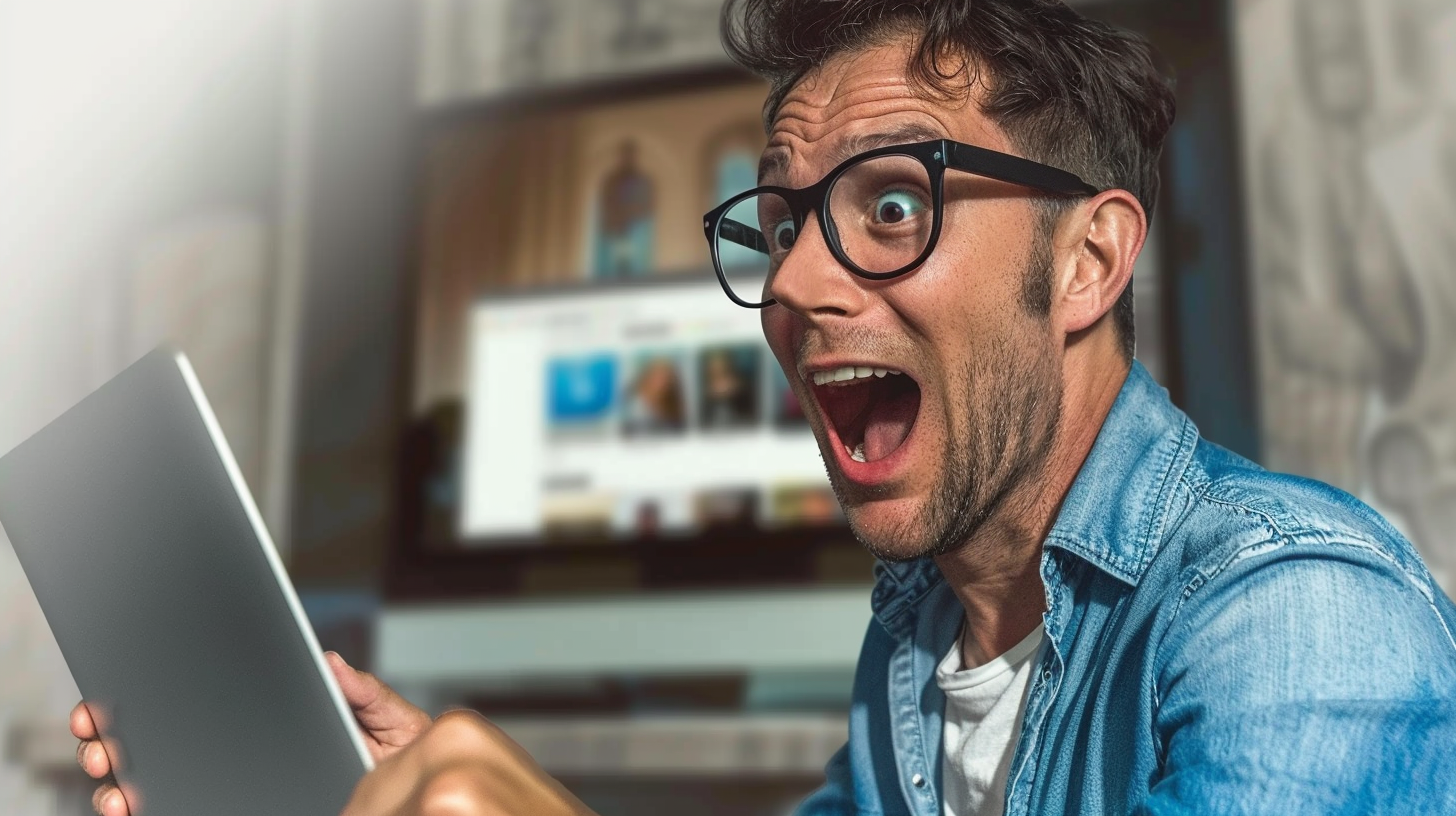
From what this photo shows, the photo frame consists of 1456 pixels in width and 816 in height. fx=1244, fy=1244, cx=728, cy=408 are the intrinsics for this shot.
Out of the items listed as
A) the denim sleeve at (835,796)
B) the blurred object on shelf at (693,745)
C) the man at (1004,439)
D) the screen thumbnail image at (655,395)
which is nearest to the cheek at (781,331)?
the man at (1004,439)

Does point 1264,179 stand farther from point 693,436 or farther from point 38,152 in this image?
point 38,152

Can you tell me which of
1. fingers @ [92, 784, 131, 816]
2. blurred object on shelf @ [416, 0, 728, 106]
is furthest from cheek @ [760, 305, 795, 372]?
blurred object on shelf @ [416, 0, 728, 106]

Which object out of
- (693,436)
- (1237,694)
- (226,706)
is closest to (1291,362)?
(693,436)

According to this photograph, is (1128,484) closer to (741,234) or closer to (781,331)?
(781,331)

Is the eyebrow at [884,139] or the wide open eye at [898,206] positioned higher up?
the eyebrow at [884,139]

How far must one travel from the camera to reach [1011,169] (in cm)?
85

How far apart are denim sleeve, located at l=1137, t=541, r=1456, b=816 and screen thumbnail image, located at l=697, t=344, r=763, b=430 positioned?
1.30 meters

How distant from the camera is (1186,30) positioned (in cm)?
178

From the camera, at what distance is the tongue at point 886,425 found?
967 millimetres

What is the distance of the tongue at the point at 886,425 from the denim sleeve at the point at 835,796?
27 cm

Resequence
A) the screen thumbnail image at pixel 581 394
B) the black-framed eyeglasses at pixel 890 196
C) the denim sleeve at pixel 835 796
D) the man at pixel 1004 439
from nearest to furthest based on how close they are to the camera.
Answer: the man at pixel 1004 439 → the black-framed eyeglasses at pixel 890 196 → the denim sleeve at pixel 835 796 → the screen thumbnail image at pixel 581 394

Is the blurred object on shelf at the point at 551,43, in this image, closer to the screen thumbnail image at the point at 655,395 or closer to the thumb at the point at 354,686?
the screen thumbnail image at the point at 655,395

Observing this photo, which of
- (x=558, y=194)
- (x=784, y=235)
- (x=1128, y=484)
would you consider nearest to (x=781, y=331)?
(x=784, y=235)

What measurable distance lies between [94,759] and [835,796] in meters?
0.57
